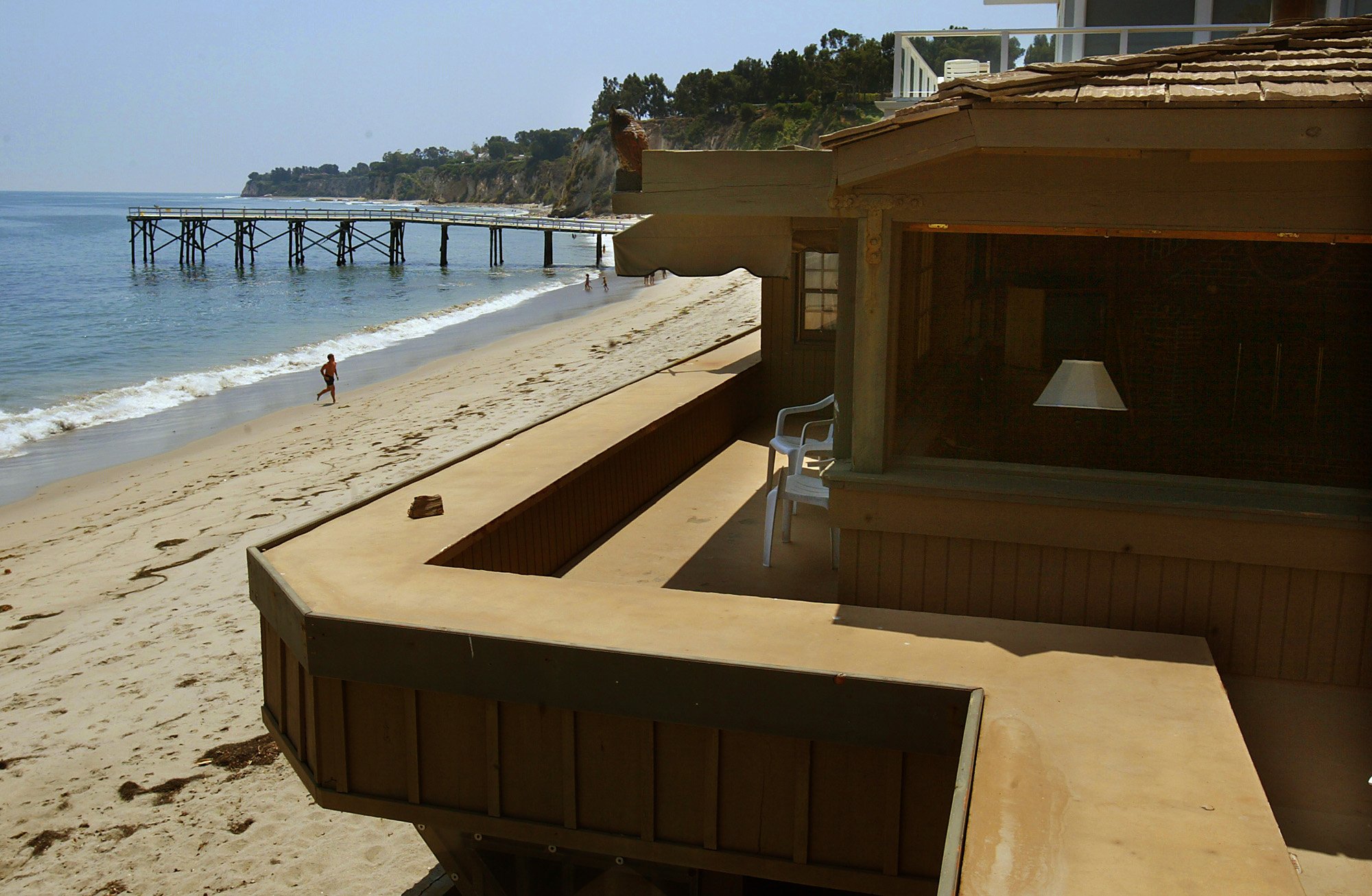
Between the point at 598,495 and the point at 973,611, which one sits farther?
the point at 598,495

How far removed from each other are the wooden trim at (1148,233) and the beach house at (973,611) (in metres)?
0.02

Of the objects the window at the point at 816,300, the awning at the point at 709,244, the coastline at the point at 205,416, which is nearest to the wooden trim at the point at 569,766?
the awning at the point at 709,244

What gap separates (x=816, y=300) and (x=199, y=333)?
31.2m

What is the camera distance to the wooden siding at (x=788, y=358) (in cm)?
930

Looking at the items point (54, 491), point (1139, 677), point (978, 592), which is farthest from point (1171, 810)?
point (54, 491)

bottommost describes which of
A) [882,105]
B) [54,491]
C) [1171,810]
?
[54,491]

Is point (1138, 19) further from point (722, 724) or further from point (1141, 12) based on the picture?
point (722, 724)

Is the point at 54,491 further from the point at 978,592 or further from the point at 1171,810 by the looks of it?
the point at 1171,810

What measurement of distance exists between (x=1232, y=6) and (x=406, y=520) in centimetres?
1068

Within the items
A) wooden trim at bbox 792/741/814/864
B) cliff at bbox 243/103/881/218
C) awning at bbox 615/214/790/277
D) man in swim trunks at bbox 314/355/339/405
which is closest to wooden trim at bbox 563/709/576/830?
wooden trim at bbox 792/741/814/864

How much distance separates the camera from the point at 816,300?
30.8 feet

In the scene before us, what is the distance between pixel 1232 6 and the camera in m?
11.4

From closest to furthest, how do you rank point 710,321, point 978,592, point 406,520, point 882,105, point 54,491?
point 978,592, point 406,520, point 882,105, point 54,491, point 710,321

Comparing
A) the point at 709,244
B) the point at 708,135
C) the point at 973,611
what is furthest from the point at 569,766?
the point at 708,135
